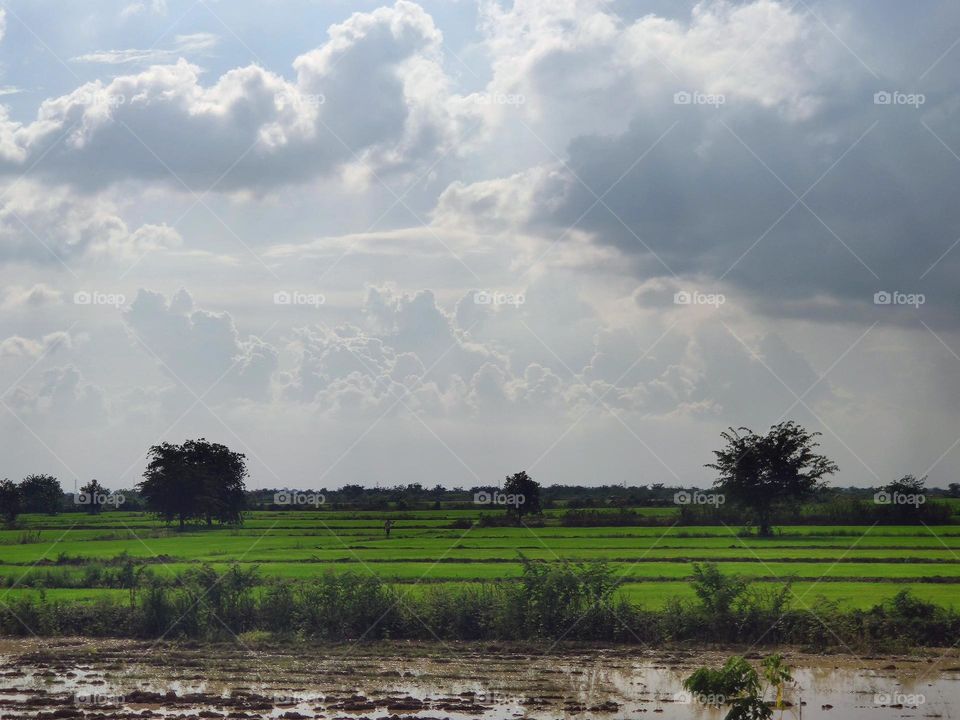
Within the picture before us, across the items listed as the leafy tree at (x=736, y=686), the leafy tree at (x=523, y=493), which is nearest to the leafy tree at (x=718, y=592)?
the leafy tree at (x=736, y=686)

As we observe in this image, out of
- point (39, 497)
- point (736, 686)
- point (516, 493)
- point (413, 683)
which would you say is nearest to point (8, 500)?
point (39, 497)

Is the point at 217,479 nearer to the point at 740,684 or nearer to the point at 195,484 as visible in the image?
the point at 195,484

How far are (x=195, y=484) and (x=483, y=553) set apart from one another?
29.5 metres

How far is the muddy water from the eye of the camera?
75.1 feet

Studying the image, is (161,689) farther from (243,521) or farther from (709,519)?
(243,521)

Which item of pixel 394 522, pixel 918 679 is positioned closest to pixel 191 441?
pixel 394 522

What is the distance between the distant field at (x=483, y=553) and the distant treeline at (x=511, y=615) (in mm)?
2016

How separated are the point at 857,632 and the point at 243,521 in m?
55.3

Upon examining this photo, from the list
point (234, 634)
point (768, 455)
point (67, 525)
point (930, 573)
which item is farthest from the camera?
point (67, 525)

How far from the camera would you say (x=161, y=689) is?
83.5 ft

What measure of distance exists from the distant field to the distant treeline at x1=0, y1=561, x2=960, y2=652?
2.02m

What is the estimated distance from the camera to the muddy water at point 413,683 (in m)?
22.9

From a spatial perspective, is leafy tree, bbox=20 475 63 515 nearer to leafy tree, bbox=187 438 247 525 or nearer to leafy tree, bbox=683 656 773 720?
leafy tree, bbox=187 438 247 525

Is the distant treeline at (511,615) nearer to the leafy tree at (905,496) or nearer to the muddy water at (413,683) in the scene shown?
the muddy water at (413,683)
